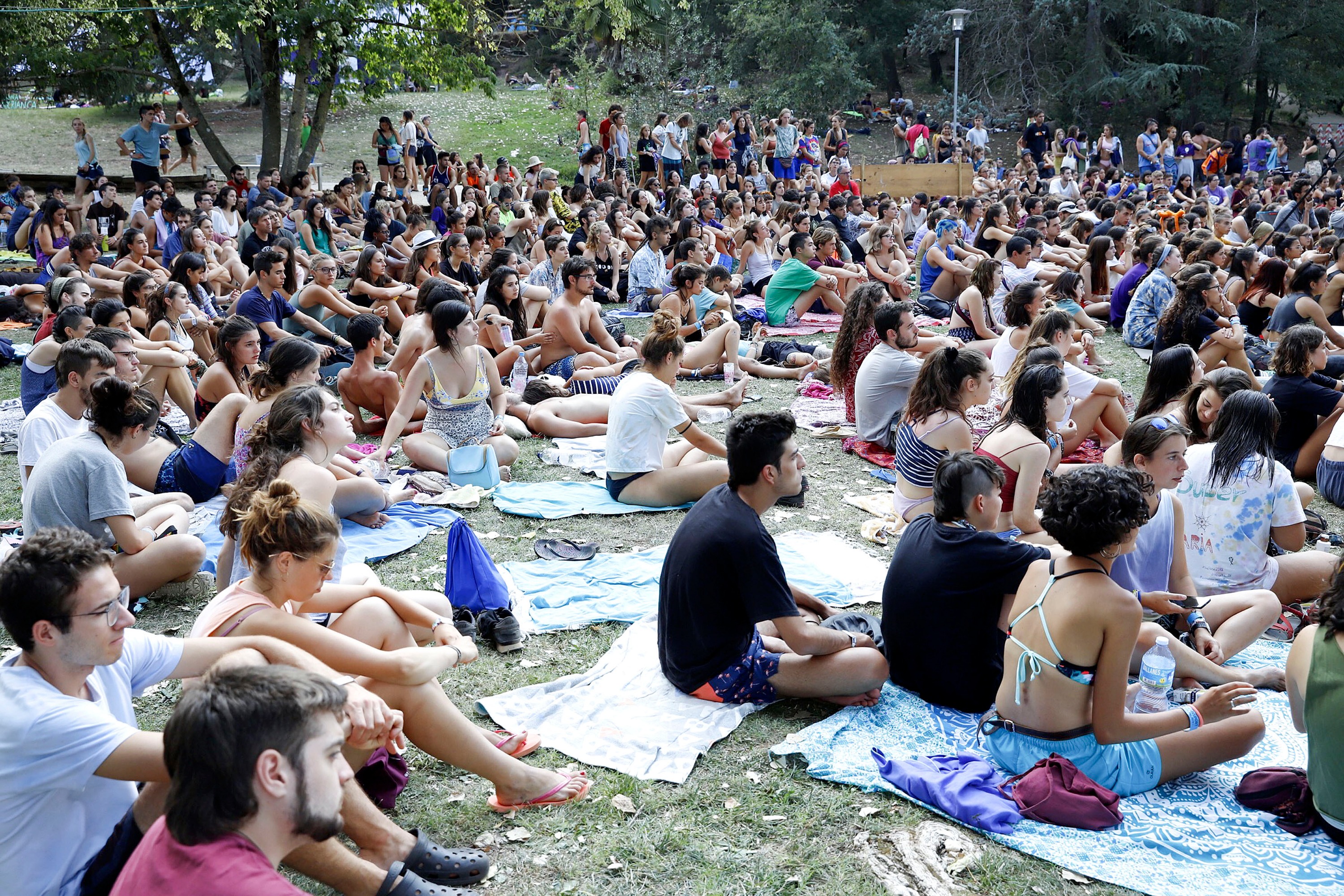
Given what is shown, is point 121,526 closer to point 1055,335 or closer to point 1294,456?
point 1055,335

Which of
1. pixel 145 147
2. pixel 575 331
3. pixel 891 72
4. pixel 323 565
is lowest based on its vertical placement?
pixel 575 331

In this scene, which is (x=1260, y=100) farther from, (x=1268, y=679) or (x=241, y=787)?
(x=241, y=787)

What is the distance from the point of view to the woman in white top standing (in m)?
6.91

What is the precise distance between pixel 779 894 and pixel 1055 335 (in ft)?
19.1

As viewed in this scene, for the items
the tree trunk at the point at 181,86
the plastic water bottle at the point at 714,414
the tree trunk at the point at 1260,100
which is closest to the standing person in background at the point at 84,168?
the tree trunk at the point at 181,86

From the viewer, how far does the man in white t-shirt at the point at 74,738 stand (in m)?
2.73

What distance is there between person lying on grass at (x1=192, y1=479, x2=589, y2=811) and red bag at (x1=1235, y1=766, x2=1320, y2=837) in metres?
2.36

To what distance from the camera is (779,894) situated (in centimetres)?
343

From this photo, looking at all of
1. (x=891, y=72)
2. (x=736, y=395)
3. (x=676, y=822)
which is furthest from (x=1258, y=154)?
(x=676, y=822)

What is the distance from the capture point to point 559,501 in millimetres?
7203

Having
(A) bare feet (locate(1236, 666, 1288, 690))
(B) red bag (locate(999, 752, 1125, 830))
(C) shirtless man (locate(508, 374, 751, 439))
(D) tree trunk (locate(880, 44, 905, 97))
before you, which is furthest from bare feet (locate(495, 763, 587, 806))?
(D) tree trunk (locate(880, 44, 905, 97))

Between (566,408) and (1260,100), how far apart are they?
33.8m

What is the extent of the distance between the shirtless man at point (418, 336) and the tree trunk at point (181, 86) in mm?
12350

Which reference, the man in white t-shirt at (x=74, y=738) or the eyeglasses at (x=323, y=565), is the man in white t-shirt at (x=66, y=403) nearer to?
the eyeglasses at (x=323, y=565)
